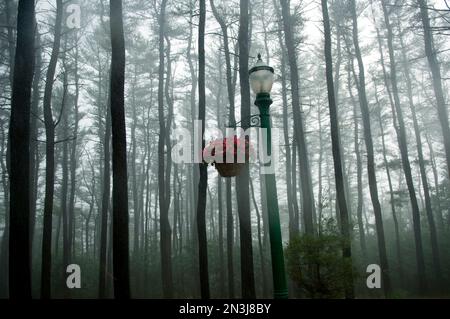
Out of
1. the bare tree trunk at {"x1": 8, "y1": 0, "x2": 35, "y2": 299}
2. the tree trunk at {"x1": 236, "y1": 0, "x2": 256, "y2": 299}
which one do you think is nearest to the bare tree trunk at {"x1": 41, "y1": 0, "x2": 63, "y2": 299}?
the bare tree trunk at {"x1": 8, "y1": 0, "x2": 35, "y2": 299}

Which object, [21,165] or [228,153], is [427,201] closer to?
[228,153]

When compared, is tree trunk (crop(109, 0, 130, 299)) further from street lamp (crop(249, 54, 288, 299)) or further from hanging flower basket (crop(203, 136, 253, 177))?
street lamp (crop(249, 54, 288, 299))

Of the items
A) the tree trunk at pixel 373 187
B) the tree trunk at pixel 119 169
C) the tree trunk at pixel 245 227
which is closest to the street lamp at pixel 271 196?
the tree trunk at pixel 119 169

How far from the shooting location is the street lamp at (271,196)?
13.5 ft

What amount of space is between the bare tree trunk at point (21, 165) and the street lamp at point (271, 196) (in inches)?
205

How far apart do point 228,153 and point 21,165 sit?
4.96m

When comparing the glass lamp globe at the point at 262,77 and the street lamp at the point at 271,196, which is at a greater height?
the glass lamp globe at the point at 262,77

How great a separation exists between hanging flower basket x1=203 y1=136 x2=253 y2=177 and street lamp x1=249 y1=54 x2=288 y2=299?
1.52ft

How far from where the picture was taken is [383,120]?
23.1 m

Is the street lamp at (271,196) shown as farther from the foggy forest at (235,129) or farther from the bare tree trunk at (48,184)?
the bare tree trunk at (48,184)

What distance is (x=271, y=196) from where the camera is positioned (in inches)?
170

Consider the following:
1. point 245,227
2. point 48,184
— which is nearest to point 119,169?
point 245,227

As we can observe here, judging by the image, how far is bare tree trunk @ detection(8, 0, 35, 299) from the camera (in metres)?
7.17
